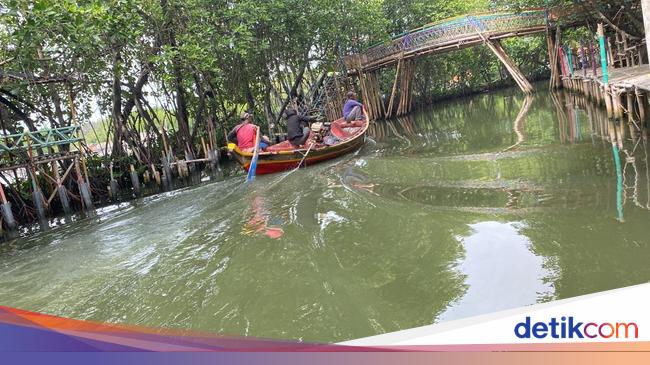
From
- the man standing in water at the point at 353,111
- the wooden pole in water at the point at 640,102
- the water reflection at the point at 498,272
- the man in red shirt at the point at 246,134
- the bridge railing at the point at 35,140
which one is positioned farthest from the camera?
the man standing in water at the point at 353,111

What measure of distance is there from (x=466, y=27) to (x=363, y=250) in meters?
21.1

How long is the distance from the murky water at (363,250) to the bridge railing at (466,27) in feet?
48.1

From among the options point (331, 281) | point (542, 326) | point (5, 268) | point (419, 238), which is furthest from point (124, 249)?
point (542, 326)

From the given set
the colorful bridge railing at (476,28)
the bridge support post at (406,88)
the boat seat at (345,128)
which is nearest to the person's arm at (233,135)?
the boat seat at (345,128)

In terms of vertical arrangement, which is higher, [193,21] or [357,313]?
[193,21]

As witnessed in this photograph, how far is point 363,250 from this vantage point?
5.71 meters

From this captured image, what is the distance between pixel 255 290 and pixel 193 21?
13525mm

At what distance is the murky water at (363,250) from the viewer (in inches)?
171

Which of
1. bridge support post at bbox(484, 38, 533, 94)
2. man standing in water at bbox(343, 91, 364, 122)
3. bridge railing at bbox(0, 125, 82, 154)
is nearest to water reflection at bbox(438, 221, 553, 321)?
bridge railing at bbox(0, 125, 82, 154)

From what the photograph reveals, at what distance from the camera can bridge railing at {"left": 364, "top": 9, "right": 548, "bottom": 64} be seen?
2339cm

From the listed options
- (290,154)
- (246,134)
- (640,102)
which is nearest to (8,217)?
(246,134)

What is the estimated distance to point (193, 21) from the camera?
16391 mm

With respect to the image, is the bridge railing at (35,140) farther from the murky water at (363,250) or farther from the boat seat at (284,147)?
the boat seat at (284,147)

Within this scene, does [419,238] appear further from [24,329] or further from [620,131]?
[620,131]
